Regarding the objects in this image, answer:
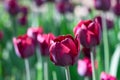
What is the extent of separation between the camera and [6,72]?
2490mm

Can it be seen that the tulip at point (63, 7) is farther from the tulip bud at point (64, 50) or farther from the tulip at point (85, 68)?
the tulip bud at point (64, 50)

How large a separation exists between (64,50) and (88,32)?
6.4 inches

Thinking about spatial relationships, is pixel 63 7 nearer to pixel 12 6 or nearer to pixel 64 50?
pixel 12 6

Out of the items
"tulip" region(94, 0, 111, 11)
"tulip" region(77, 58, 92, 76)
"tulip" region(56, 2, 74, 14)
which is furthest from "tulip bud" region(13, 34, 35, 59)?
"tulip" region(56, 2, 74, 14)

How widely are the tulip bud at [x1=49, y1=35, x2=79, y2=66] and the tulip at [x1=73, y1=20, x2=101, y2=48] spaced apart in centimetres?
11

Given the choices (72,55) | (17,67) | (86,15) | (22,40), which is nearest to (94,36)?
(72,55)

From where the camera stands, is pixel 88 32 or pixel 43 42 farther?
pixel 43 42

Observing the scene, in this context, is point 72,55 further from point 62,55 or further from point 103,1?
point 103,1

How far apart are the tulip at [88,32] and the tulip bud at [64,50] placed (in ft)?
0.36

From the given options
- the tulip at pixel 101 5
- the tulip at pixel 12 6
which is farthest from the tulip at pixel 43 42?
the tulip at pixel 12 6

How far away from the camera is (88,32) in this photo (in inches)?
49.1

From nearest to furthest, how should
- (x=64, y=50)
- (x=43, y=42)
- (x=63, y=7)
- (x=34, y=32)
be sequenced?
(x=64, y=50) → (x=43, y=42) → (x=34, y=32) → (x=63, y=7)

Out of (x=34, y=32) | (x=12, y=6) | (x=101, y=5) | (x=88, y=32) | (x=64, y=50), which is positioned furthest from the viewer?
(x=12, y=6)

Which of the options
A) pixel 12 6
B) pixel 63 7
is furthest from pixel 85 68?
pixel 63 7
